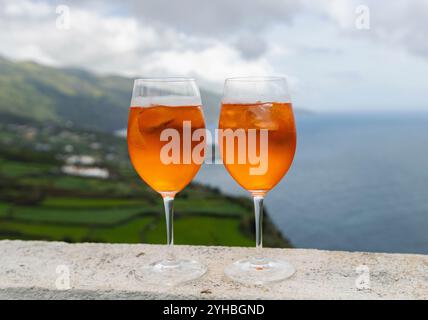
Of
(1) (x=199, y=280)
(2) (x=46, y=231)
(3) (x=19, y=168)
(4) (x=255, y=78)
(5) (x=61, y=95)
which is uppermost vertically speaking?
(5) (x=61, y=95)

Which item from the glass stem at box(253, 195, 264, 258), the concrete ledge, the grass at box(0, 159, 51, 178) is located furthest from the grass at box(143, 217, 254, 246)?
the glass stem at box(253, 195, 264, 258)

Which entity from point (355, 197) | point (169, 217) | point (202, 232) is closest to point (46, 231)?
point (202, 232)

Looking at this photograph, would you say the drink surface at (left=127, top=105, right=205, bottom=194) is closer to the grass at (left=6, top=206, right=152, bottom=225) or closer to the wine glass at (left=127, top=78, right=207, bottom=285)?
the wine glass at (left=127, top=78, right=207, bottom=285)

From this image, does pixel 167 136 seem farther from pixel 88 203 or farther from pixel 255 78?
pixel 88 203

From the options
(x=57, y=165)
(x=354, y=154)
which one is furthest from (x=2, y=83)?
(x=354, y=154)

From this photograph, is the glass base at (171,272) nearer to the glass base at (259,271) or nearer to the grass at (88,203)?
the glass base at (259,271)
